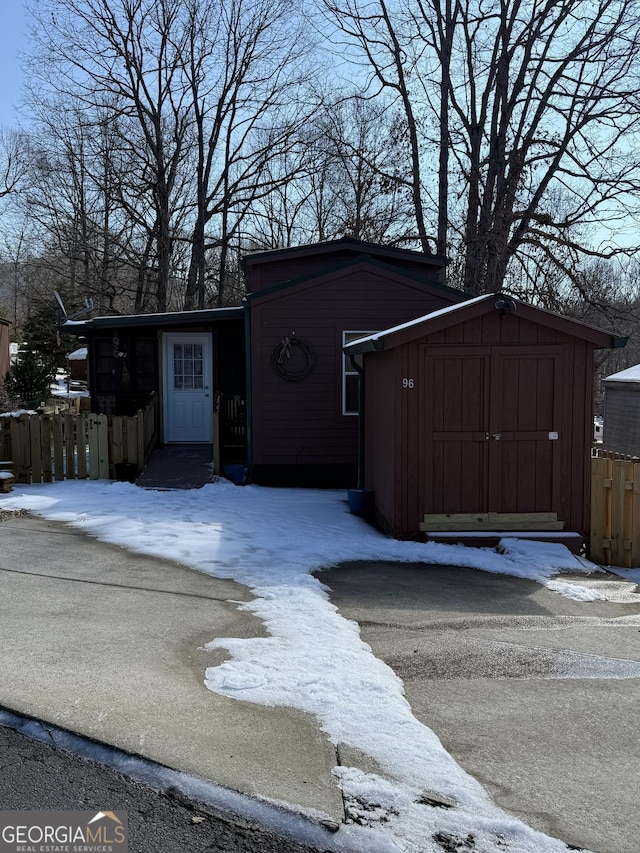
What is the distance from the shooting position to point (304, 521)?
10.1 metres

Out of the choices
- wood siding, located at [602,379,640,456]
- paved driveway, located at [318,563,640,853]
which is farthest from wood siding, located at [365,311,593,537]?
wood siding, located at [602,379,640,456]

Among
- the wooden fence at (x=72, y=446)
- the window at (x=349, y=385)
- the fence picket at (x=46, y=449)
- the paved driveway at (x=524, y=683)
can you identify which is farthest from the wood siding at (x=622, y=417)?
the fence picket at (x=46, y=449)

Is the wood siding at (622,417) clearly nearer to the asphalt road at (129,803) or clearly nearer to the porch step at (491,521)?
the porch step at (491,521)

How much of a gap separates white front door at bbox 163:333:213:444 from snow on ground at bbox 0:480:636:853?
3418 mm

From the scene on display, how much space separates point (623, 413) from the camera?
16016mm

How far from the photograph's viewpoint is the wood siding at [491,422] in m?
9.31

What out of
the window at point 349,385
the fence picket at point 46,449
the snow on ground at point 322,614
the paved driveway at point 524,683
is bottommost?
the paved driveway at point 524,683

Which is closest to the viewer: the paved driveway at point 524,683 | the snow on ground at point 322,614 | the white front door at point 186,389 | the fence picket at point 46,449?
the snow on ground at point 322,614

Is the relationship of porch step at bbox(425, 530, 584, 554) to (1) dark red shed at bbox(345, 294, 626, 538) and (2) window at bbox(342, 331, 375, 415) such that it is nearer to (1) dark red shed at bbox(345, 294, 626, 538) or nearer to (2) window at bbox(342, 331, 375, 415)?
(1) dark red shed at bbox(345, 294, 626, 538)

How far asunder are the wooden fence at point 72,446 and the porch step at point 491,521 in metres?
5.77

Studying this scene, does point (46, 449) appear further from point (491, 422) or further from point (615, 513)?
point (615, 513)

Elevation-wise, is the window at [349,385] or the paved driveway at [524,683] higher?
the window at [349,385]

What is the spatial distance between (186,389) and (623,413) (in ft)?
29.6

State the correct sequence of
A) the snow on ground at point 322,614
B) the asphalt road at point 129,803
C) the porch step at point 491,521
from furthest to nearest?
1. the porch step at point 491,521
2. the snow on ground at point 322,614
3. the asphalt road at point 129,803
